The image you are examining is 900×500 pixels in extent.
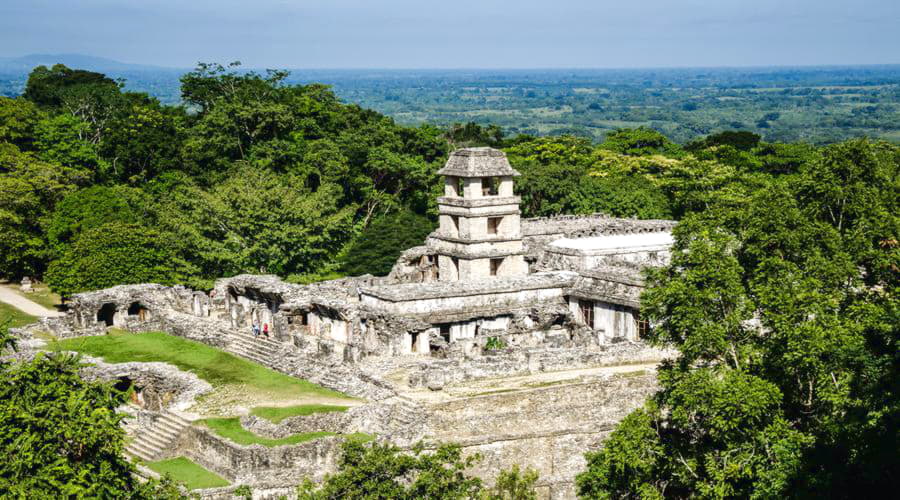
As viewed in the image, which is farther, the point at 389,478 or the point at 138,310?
the point at 138,310

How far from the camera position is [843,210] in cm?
3738

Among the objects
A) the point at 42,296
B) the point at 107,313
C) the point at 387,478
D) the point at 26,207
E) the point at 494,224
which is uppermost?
the point at 494,224

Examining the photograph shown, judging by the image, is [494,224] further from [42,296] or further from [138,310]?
[42,296]

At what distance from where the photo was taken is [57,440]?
26359mm

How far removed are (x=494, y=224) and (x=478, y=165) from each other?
10.1ft

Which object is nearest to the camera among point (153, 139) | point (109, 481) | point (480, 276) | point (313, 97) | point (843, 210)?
point (109, 481)

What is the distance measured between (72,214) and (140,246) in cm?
963

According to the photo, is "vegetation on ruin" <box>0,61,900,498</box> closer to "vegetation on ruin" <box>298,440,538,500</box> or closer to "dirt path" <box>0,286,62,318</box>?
"vegetation on ruin" <box>298,440,538,500</box>

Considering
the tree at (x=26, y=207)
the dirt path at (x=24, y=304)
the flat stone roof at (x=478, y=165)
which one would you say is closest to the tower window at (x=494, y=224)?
the flat stone roof at (x=478, y=165)

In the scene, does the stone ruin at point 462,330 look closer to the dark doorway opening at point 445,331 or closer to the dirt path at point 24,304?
the dark doorway opening at point 445,331

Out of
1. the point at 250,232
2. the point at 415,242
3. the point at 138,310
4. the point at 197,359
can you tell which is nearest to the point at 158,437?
the point at 197,359

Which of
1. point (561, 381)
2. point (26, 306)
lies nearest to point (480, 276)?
point (561, 381)

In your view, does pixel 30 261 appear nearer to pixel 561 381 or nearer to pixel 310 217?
pixel 310 217

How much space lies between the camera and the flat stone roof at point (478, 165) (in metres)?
52.8
